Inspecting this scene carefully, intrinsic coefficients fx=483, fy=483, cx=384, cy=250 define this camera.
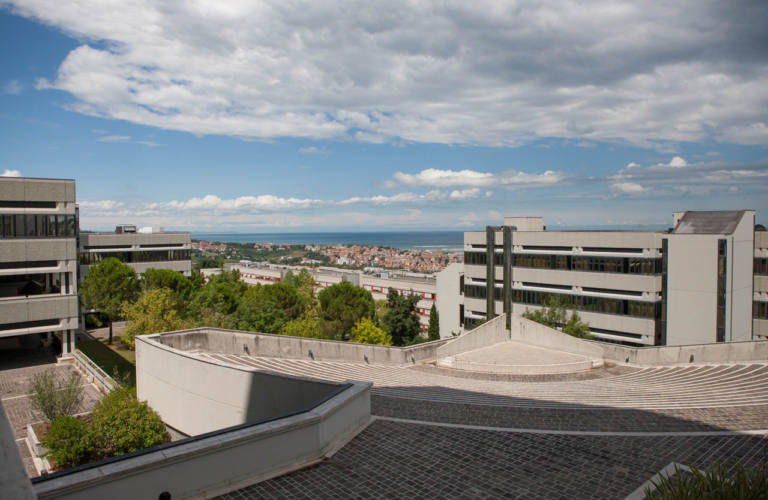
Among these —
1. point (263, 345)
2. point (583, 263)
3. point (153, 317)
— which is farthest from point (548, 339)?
point (153, 317)

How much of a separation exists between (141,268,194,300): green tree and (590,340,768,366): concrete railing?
36.4 m

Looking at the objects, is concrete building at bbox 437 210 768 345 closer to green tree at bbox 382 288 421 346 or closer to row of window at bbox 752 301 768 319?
row of window at bbox 752 301 768 319

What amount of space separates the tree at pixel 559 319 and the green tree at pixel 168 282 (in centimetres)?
3144

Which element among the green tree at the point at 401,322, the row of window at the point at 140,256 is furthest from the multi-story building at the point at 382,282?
the row of window at the point at 140,256

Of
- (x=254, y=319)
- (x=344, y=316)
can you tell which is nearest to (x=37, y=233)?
(x=254, y=319)

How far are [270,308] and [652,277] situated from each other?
32133 millimetres

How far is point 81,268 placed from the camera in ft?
184

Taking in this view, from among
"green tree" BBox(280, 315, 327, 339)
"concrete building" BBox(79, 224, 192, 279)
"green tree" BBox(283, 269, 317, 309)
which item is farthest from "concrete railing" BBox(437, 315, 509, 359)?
"concrete building" BBox(79, 224, 192, 279)

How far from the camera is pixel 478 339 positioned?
2795 cm

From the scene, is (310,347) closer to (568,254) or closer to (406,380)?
(406,380)

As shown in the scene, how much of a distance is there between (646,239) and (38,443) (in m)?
42.2

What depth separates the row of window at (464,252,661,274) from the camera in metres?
40.9

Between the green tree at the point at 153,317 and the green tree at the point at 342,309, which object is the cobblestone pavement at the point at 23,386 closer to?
the green tree at the point at 153,317

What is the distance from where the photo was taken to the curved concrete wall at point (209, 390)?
11.3 meters
